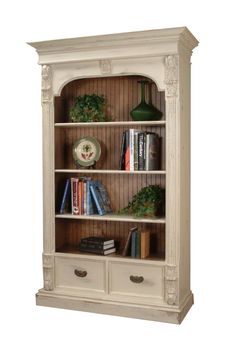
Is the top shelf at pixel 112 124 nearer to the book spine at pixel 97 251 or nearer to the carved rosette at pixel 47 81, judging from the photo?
the carved rosette at pixel 47 81

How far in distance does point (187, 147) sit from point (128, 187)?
67 centimetres

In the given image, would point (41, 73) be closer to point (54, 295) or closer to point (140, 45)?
point (140, 45)

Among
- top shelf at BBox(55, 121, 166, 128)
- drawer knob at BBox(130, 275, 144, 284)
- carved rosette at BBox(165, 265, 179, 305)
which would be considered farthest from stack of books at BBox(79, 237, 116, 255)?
top shelf at BBox(55, 121, 166, 128)

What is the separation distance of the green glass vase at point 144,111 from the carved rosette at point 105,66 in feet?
1.02

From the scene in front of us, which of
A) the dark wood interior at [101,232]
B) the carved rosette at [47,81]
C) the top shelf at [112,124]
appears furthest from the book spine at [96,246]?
the carved rosette at [47,81]

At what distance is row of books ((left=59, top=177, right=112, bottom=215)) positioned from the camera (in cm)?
425

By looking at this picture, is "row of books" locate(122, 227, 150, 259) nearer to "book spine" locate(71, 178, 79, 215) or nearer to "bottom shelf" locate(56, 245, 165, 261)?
"bottom shelf" locate(56, 245, 165, 261)

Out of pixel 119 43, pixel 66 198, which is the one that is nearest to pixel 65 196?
pixel 66 198

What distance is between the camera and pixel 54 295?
4203 millimetres

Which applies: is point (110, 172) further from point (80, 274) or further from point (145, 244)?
point (80, 274)

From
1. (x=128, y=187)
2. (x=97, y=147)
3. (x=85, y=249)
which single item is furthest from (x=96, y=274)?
(x=97, y=147)

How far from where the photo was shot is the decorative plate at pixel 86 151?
4.29 meters

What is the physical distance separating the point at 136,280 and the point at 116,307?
10.9 inches

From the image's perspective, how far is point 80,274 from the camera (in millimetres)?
4164
